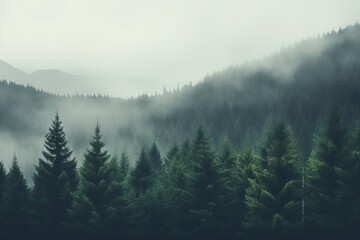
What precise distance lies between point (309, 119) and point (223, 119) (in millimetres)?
48047

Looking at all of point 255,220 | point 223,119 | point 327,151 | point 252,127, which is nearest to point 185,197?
point 255,220

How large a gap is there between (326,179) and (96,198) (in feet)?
57.8

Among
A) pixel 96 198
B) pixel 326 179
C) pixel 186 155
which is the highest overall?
pixel 186 155

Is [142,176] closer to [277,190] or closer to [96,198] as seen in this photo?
[96,198]

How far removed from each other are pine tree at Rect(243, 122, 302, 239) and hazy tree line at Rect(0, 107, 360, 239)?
71mm

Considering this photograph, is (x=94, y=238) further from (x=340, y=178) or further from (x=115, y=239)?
(x=340, y=178)

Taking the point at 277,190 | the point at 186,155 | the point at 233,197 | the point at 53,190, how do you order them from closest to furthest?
1. the point at 277,190
2. the point at 233,197
3. the point at 53,190
4. the point at 186,155

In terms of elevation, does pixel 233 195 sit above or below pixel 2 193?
below

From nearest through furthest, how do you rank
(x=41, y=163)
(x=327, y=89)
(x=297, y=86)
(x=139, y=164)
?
(x=41, y=163) → (x=139, y=164) → (x=327, y=89) → (x=297, y=86)

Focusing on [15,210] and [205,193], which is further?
[15,210]

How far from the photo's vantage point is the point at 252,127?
182000 mm

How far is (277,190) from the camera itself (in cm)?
3256

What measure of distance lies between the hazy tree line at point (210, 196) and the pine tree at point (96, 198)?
8cm

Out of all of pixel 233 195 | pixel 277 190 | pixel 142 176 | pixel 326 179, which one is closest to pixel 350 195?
Result: pixel 326 179
